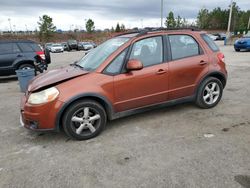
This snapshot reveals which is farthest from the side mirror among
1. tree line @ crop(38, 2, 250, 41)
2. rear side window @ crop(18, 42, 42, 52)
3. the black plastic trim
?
tree line @ crop(38, 2, 250, 41)

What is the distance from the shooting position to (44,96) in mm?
3652

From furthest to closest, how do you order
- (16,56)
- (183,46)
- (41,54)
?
(41,54), (16,56), (183,46)

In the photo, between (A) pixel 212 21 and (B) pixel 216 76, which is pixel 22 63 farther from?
(A) pixel 212 21

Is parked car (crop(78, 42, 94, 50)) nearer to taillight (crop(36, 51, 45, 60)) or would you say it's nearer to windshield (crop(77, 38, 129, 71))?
taillight (crop(36, 51, 45, 60))

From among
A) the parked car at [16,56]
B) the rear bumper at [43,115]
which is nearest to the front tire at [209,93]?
the rear bumper at [43,115]

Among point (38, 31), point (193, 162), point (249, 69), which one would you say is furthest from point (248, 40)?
point (38, 31)

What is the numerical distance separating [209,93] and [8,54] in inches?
320

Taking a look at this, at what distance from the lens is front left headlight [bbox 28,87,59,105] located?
3.62 metres

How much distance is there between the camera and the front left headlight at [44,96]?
3623 mm

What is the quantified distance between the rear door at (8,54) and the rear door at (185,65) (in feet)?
24.1

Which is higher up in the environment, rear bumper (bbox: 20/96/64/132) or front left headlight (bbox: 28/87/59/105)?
front left headlight (bbox: 28/87/59/105)

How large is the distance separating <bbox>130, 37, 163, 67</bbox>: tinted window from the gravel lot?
3.78 ft

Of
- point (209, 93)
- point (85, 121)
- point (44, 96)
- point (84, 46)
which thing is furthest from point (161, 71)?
point (84, 46)

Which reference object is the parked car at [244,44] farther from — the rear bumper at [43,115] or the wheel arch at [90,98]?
the rear bumper at [43,115]
